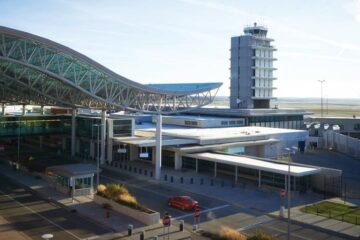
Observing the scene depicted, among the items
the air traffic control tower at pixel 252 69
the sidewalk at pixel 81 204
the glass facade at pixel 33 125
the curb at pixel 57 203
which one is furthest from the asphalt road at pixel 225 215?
the air traffic control tower at pixel 252 69

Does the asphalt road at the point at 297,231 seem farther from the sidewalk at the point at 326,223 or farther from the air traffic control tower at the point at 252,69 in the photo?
the air traffic control tower at the point at 252,69

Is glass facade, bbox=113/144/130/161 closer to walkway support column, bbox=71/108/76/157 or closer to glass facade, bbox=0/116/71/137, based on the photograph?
walkway support column, bbox=71/108/76/157

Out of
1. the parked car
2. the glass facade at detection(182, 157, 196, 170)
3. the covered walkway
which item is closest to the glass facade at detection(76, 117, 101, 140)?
the glass facade at detection(182, 157, 196, 170)

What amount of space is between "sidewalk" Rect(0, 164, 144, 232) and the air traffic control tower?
53.1 metres

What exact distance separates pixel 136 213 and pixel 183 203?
4987 mm

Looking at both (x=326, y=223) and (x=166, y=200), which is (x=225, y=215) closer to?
(x=166, y=200)

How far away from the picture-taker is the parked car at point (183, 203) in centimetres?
3500

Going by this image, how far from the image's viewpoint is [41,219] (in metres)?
31.7

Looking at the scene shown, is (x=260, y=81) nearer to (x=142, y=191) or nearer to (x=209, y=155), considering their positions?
(x=209, y=155)

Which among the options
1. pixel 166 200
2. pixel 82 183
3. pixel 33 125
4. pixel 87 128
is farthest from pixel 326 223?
pixel 33 125

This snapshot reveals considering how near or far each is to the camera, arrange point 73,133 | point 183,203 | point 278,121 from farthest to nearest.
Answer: point 278,121 → point 73,133 → point 183,203

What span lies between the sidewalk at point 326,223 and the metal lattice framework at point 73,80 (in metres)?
22.8

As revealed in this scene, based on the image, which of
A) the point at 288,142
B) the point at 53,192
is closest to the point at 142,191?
the point at 53,192

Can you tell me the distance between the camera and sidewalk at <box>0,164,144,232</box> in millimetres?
30877
